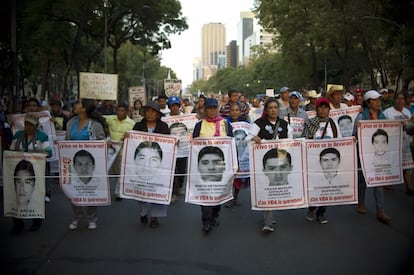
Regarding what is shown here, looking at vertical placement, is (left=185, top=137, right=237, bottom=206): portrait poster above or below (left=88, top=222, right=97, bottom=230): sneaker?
above

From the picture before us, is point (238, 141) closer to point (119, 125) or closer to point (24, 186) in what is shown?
point (119, 125)

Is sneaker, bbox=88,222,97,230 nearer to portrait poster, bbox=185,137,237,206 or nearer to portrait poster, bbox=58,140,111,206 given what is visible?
portrait poster, bbox=58,140,111,206

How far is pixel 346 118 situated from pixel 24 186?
600 centimetres

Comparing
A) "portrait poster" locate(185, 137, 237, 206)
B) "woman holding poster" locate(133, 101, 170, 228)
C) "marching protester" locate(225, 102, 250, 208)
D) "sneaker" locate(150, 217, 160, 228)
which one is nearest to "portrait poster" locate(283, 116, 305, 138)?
"marching protester" locate(225, 102, 250, 208)

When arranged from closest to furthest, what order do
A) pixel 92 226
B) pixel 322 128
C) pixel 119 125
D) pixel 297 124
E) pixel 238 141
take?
1. pixel 92 226
2. pixel 322 128
3. pixel 238 141
4. pixel 297 124
5. pixel 119 125

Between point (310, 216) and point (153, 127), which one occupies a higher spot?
point (153, 127)

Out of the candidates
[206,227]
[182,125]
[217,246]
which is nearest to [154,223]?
[206,227]

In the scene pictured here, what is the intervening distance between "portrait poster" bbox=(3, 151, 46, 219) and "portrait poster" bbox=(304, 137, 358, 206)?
338 centimetres

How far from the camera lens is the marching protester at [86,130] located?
266 inches

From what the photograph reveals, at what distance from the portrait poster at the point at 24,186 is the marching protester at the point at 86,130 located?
1.83 ft

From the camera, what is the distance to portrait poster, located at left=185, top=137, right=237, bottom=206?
6383 millimetres

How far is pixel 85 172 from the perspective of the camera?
21.7 feet

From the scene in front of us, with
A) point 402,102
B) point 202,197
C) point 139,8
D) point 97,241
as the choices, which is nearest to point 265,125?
point 202,197

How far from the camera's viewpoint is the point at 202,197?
20.9 ft
